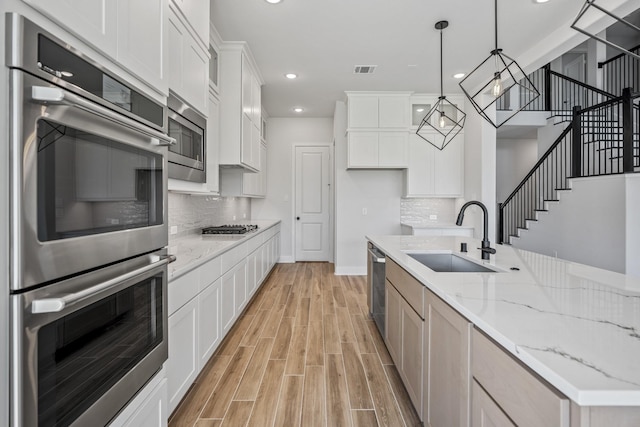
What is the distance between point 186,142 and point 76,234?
1.53m

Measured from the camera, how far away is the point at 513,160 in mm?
8219

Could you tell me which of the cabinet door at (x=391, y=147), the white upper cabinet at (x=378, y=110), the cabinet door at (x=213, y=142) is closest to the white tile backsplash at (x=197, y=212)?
the cabinet door at (x=213, y=142)

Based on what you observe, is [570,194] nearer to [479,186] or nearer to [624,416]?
[479,186]

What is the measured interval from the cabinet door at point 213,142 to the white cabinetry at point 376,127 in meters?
2.35

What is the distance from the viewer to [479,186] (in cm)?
479

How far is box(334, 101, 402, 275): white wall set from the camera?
5.59 meters

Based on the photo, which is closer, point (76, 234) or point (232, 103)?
point (76, 234)

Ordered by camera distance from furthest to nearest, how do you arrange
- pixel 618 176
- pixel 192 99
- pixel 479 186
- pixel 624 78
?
pixel 624 78 → pixel 479 186 → pixel 618 176 → pixel 192 99

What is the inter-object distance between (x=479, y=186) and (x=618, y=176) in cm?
153

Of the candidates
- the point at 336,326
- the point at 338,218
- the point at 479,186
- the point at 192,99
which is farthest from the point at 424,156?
the point at 192,99

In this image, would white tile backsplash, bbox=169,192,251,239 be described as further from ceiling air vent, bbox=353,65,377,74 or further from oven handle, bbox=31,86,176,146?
ceiling air vent, bbox=353,65,377,74

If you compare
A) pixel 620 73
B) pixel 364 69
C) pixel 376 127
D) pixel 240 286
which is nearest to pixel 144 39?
pixel 240 286

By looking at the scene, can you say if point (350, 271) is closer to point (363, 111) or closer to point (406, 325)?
point (363, 111)

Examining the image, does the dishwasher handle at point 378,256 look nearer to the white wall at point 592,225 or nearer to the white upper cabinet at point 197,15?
the white upper cabinet at point 197,15
